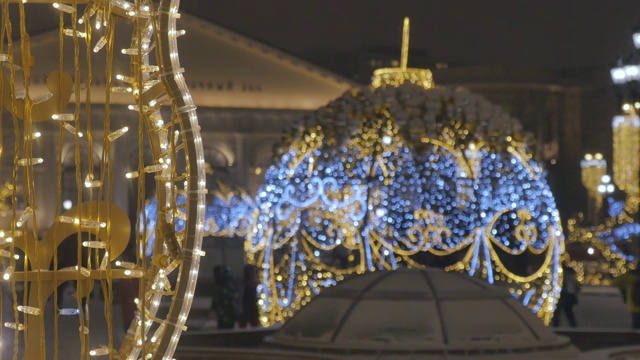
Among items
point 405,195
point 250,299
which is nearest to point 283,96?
point 250,299

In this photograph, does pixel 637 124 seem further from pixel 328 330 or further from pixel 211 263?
pixel 328 330

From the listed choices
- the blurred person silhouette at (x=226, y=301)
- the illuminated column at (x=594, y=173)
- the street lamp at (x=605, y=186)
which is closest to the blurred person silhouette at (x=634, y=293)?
the blurred person silhouette at (x=226, y=301)

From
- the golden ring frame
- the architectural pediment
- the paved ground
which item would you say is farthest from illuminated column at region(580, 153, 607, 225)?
the golden ring frame

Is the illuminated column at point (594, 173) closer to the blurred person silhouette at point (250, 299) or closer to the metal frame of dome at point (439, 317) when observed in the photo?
the blurred person silhouette at point (250, 299)

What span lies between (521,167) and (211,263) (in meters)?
6.81

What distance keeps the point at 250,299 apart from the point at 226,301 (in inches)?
11.9

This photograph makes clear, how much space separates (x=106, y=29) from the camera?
7.05ft

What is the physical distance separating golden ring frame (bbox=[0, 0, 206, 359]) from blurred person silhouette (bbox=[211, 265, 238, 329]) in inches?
385

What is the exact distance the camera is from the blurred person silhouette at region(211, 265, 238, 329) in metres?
12.0

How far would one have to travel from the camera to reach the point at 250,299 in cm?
1205

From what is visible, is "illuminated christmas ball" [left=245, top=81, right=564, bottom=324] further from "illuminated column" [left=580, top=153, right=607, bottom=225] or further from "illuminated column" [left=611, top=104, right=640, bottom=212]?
"illuminated column" [left=580, top=153, right=607, bottom=225]

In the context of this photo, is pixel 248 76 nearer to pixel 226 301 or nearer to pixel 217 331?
pixel 226 301

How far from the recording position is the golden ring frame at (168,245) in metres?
2.07

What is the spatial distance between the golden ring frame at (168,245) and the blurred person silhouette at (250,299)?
9675 millimetres
